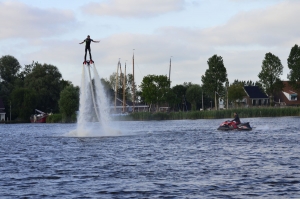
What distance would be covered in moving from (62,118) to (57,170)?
11121cm

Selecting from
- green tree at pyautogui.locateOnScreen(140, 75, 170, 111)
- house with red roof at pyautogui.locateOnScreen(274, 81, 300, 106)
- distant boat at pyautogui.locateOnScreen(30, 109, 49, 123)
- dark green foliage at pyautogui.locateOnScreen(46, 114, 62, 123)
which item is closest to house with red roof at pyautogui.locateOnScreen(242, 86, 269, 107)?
house with red roof at pyautogui.locateOnScreen(274, 81, 300, 106)

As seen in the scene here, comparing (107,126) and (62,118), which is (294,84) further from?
(107,126)

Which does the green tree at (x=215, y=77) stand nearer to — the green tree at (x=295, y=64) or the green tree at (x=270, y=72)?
the green tree at (x=270, y=72)

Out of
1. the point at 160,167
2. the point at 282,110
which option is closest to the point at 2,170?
the point at 160,167

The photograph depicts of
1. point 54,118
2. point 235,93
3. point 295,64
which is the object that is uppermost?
point 295,64

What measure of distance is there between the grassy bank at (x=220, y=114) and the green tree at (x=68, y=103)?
10.8m

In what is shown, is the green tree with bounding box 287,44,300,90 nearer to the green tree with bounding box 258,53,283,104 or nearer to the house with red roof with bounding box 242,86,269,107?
the green tree with bounding box 258,53,283,104

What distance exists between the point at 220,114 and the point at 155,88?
46827 mm

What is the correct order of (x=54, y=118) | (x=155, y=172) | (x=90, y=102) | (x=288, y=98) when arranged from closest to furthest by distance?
(x=155, y=172) → (x=90, y=102) → (x=54, y=118) → (x=288, y=98)

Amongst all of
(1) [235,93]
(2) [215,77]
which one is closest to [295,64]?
(2) [215,77]

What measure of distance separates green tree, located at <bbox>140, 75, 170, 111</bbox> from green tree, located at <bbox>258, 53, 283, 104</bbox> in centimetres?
2754

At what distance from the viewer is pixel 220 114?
408 ft

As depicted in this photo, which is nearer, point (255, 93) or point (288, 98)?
point (288, 98)

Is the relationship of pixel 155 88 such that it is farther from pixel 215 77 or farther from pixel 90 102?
pixel 90 102
